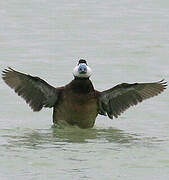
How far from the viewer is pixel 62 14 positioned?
80.2ft

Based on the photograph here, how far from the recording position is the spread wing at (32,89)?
48.1ft

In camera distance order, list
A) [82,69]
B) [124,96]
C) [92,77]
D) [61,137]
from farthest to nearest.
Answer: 1. [92,77]
2. [124,96]
3. [82,69]
4. [61,137]

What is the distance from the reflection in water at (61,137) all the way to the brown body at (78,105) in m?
0.13

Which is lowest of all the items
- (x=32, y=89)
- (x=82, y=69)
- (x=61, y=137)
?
(x=61, y=137)

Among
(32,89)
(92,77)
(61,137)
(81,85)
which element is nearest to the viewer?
(61,137)

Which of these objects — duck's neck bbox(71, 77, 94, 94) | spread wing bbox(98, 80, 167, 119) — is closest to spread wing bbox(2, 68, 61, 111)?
duck's neck bbox(71, 77, 94, 94)

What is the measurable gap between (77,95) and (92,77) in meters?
3.48

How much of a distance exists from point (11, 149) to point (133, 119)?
10.4ft

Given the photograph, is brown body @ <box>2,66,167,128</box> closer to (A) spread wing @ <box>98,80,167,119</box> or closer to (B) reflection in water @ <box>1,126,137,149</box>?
(A) spread wing @ <box>98,80,167,119</box>

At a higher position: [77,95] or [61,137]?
[77,95]

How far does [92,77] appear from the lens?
18.1 meters

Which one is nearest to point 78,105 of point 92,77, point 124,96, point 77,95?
point 77,95

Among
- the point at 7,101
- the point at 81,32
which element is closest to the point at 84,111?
the point at 7,101

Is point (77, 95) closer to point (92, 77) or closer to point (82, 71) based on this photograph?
point (82, 71)
